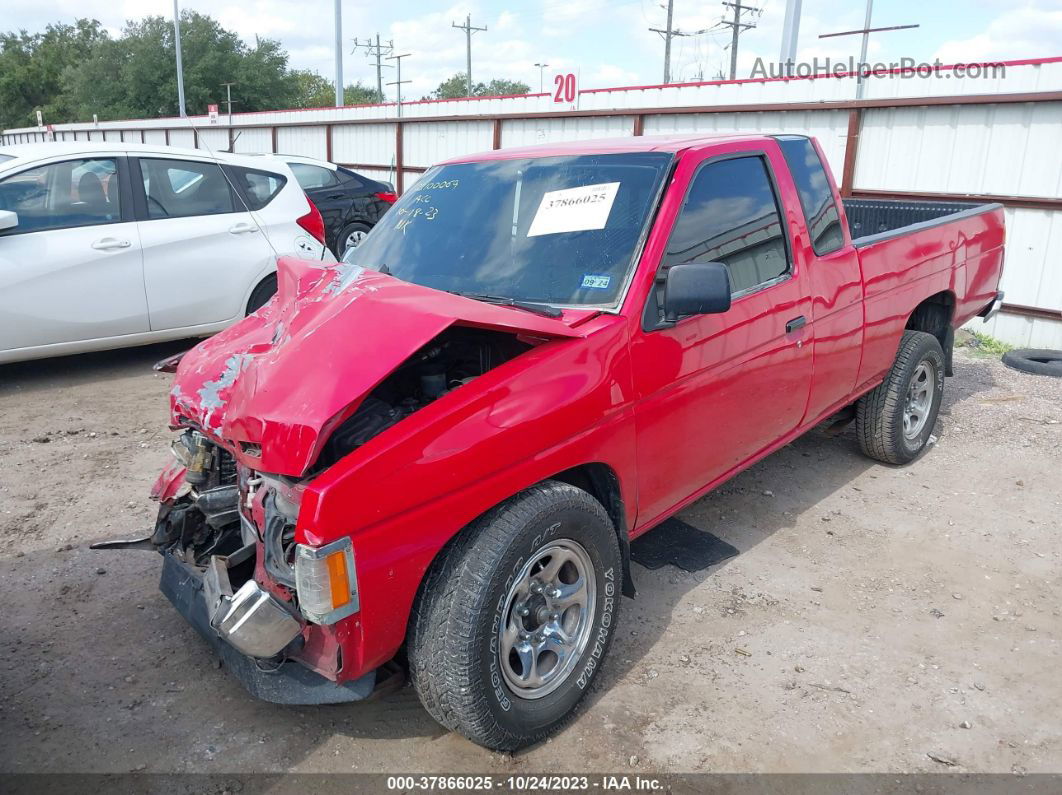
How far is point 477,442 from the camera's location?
2.50 m

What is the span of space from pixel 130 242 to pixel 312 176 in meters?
5.55

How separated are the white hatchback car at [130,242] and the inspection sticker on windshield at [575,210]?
4414 millimetres

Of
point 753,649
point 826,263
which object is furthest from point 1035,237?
point 753,649

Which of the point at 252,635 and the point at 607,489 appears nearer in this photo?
the point at 252,635

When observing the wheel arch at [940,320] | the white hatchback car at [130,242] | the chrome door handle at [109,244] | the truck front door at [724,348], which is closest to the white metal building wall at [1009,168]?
the wheel arch at [940,320]

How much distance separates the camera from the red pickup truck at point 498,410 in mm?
2406

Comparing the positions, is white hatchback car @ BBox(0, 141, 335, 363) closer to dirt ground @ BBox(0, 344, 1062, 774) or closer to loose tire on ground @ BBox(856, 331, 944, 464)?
dirt ground @ BBox(0, 344, 1062, 774)

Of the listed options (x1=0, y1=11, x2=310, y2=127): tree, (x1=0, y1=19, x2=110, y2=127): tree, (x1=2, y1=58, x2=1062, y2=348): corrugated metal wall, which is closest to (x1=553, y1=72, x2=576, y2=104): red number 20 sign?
(x1=2, y1=58, x2=1062, y2=348): corrugated metal wall

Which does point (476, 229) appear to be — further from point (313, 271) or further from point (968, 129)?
point (968, 129)

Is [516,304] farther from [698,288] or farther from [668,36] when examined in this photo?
[668,36]

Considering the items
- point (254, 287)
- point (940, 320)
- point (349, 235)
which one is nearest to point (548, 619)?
point (940, 320)

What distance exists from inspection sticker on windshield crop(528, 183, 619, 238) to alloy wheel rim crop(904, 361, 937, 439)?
2838mm

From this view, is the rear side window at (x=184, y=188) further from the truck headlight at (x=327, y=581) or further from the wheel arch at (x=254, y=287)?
the truck headlight at (x=327, y=581)

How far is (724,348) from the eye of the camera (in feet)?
11.1
